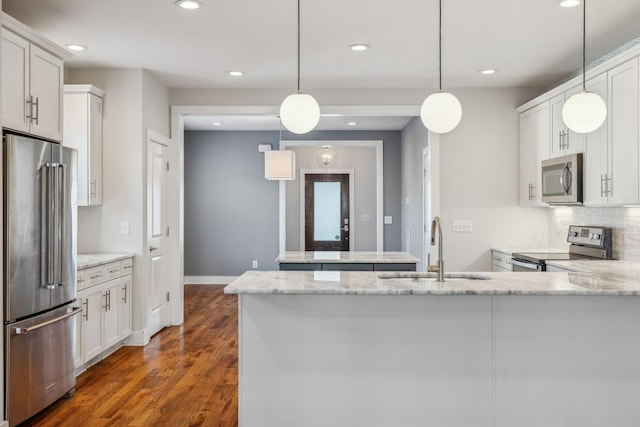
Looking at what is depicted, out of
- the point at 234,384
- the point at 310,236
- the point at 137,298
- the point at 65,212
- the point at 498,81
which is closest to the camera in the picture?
the point at 65,212

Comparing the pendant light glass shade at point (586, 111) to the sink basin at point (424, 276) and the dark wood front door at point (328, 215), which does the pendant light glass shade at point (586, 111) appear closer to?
the sink basin at point (424, 276)

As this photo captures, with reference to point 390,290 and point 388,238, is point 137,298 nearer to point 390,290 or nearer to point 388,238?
point 390,290

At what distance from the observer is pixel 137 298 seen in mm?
4883

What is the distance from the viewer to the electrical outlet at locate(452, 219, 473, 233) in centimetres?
551

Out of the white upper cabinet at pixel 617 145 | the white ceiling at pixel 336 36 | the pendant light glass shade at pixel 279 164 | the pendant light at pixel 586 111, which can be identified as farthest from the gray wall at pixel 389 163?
the pendant light at pixel 586 111

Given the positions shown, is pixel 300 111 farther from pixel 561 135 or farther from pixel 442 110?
pixel 561 135

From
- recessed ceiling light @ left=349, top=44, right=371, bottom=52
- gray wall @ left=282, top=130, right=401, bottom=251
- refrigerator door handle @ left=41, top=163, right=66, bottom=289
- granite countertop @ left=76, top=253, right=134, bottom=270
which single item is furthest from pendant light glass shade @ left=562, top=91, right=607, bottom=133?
gray wall @ left=282, top=130, right=401, bottom=251

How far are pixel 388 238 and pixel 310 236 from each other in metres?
1.89

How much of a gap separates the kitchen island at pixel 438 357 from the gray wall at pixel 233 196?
6204 millimetres

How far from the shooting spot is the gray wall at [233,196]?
8.64 metres

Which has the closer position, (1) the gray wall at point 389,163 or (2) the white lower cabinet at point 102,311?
(2) the white lower cabinet at point 102,311

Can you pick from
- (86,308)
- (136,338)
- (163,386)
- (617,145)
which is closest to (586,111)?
(617,145)

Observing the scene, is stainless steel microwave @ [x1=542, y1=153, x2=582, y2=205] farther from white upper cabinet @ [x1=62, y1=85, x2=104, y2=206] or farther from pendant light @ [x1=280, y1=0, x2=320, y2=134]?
white upper cabinet @ [x1=62, y1=85, x2=104, y2=206]

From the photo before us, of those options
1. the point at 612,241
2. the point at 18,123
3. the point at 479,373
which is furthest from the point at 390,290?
the point at 612,241
